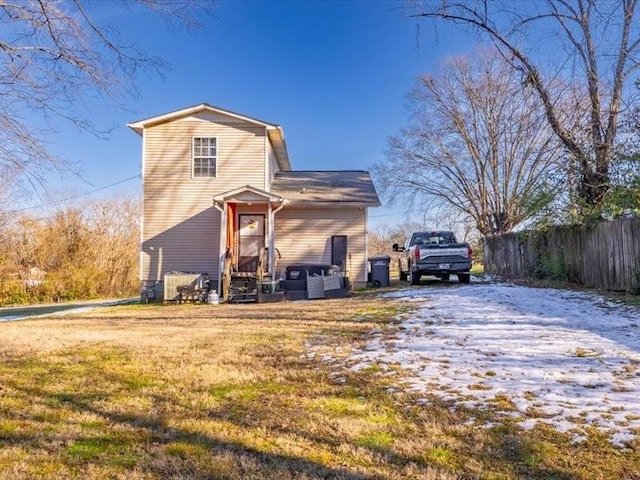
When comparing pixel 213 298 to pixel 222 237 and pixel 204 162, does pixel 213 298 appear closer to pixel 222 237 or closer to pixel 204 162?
pixel 222 237

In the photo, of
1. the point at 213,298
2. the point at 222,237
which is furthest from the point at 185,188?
the point at 213,298

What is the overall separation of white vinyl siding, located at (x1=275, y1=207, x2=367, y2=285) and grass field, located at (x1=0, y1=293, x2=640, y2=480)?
31.3ft

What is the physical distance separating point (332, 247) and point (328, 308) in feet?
18.1

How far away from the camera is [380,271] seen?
16438 mm

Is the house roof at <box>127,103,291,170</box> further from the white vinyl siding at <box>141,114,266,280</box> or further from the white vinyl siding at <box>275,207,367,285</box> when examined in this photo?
the white vinyl siding at <box>275,207,367,285</box>

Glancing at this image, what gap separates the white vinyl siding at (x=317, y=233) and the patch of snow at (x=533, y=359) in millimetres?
7054

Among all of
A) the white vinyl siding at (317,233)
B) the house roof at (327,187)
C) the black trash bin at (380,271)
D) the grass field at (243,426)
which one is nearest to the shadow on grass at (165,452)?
the grass field at (243,426)

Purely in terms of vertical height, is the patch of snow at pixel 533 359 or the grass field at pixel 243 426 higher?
the patch of snow at pixel 533 359

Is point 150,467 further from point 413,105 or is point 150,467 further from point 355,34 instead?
point 413,105

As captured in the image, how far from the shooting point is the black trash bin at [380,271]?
1630 centimetres

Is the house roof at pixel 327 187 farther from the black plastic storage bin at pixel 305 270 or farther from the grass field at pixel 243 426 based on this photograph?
the grass field at pixel 243 426

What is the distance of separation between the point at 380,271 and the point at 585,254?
6.48 meters

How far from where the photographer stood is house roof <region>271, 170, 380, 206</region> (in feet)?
50.0

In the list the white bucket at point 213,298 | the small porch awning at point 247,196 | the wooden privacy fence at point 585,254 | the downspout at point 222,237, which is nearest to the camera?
the wooden privacy fence at point 585,254
